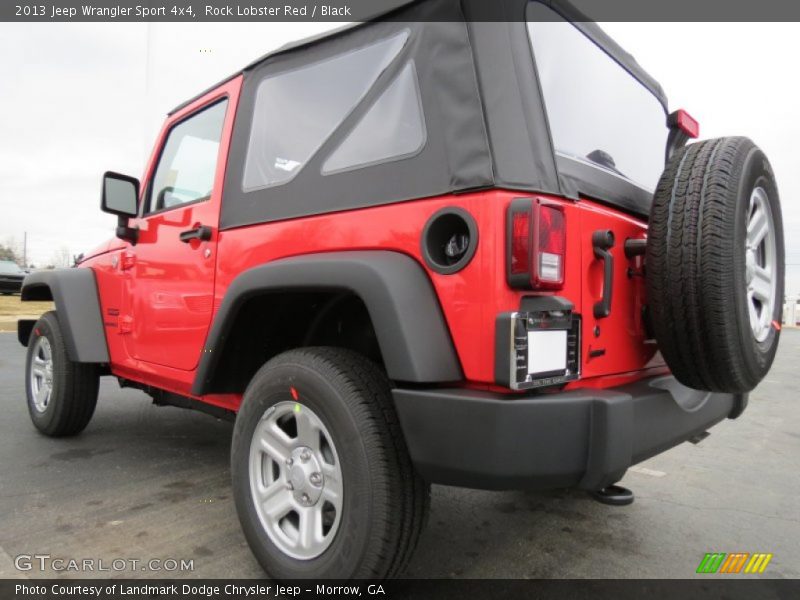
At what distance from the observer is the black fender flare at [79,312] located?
11.1 ft

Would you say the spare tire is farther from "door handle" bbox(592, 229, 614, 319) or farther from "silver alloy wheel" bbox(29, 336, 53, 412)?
"silver alloy wheel" bbox(29, 336, 53, 412)

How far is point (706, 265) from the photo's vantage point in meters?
1.66

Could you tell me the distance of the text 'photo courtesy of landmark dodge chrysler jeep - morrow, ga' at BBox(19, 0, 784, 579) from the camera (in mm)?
1572

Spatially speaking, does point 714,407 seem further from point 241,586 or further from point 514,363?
point 241,586

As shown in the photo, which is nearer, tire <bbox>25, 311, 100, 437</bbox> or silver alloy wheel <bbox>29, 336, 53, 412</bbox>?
tire <bbox>25, 311, 100, 437</bbox>

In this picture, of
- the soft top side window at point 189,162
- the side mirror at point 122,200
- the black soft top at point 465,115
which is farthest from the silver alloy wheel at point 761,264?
the side mirror at point 122,200

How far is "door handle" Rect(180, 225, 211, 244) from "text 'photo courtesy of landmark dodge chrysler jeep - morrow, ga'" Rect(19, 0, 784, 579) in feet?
0.08

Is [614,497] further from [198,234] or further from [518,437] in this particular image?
[198,234]

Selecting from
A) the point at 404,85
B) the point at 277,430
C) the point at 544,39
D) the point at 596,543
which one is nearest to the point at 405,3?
the point at 404,85

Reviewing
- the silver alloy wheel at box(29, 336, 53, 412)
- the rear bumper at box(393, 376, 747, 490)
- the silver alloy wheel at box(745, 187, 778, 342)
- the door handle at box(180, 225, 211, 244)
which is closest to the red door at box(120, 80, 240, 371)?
the door handle at box(180, 225, 211, 244)

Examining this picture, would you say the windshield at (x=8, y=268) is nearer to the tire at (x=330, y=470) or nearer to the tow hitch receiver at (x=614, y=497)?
the tire at (x=330, y=470)

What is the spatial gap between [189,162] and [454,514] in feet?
7.46

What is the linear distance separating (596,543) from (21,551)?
2.37 meters

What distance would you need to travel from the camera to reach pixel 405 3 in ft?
6.17
